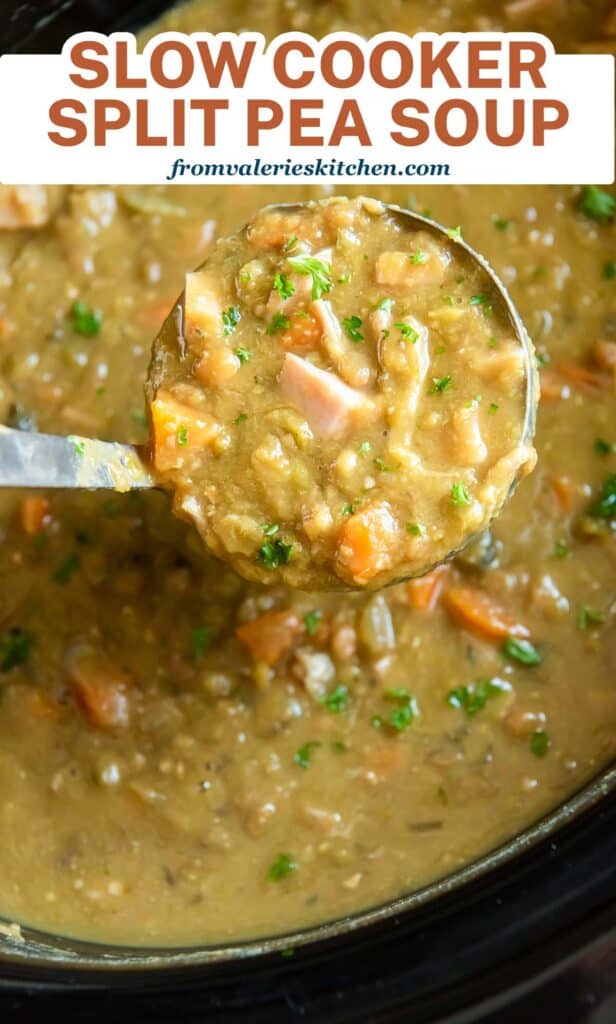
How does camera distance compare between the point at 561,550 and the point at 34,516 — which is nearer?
the point at 561,550

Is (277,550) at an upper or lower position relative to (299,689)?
upper

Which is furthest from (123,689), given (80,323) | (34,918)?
(80,323)

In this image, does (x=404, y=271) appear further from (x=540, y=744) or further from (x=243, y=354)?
(x=540, y=744)

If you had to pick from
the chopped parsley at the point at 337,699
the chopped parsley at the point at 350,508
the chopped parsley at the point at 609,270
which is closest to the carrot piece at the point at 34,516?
the chopped parsley at the point at 337,699

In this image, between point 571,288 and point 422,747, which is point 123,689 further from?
point 571,288

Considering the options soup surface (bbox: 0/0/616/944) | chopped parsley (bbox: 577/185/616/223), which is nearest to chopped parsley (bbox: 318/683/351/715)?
soup surface (bbox: 0/0/616/944)

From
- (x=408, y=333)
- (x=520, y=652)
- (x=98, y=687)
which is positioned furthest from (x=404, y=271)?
(x=98, y=687)
